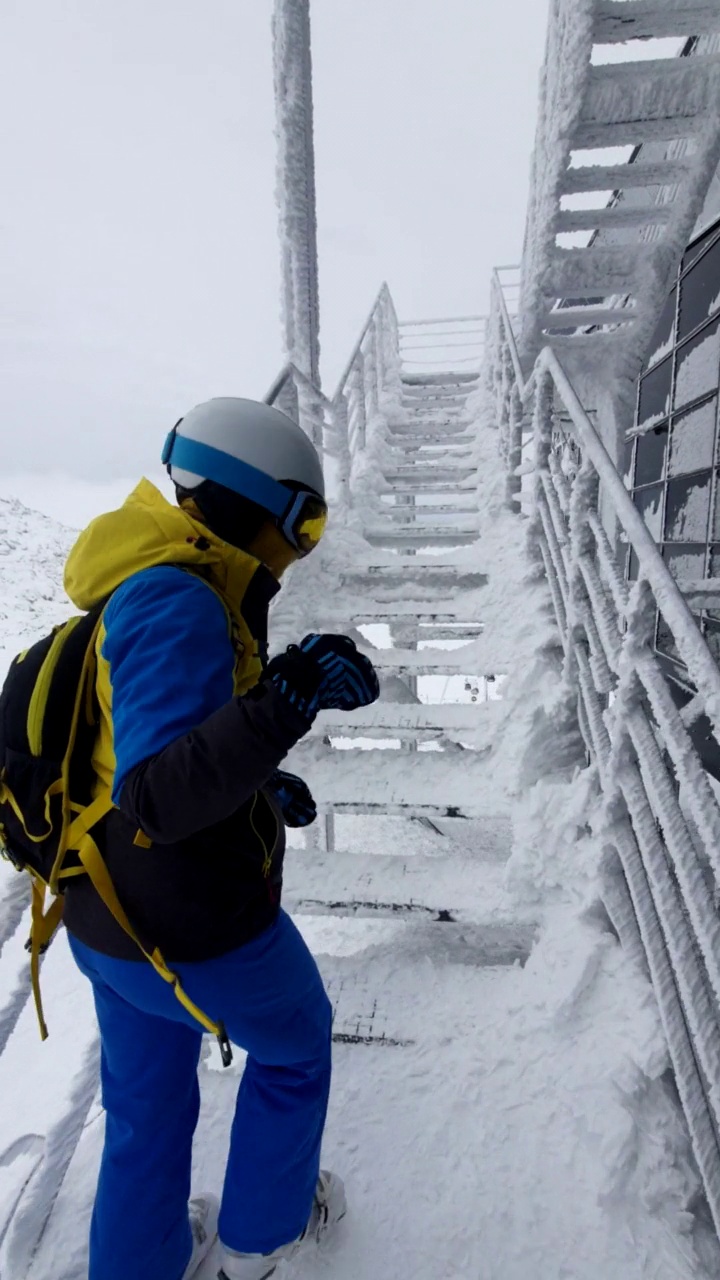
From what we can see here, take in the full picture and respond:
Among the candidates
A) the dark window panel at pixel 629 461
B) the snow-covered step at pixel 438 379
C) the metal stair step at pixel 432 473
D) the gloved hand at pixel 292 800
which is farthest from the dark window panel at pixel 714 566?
the snow-covered step at pixel 438 379

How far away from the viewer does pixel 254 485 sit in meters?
1.28

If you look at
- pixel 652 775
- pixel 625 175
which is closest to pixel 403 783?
pixel 652 775

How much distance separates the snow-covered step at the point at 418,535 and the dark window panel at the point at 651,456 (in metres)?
2.13

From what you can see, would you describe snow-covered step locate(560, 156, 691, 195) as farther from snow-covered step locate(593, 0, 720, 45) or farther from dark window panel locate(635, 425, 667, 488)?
dark window panel locate(635, 425, 667, 488)

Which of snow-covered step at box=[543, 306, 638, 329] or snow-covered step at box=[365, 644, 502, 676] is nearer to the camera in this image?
snow-covered step at box=[365, 644, 502, 676]

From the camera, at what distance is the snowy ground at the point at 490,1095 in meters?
1.57

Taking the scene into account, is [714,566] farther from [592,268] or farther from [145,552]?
[145,552]

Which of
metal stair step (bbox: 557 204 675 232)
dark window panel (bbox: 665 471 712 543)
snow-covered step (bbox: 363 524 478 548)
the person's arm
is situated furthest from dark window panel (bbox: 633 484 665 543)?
the person's arm

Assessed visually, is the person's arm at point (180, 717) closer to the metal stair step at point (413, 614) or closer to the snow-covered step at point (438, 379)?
the metal stair step at point (413, 614)

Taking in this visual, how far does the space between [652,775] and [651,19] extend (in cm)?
394

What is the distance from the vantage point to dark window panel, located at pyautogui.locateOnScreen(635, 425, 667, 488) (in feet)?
19.0

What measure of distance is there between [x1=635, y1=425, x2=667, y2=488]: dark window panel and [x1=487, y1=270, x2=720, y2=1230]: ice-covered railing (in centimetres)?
347

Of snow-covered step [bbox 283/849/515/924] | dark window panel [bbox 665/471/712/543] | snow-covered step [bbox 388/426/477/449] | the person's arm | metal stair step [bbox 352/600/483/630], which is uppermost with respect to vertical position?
snow-covered step [bbox 388/426/477/449]

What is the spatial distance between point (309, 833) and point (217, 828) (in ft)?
14.5
